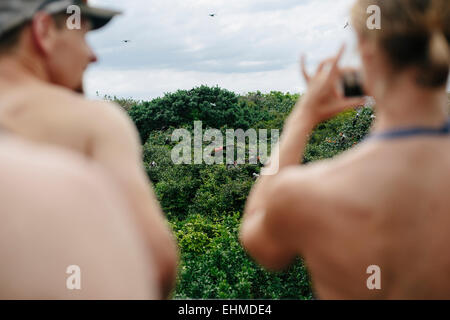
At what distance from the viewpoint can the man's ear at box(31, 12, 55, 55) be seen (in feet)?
4.58

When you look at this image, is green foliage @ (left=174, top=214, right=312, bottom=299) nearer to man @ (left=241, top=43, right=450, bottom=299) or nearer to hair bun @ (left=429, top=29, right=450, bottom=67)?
man @ (left=241, top=43, right=450, bottom=299)

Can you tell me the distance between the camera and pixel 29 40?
56.1 inches

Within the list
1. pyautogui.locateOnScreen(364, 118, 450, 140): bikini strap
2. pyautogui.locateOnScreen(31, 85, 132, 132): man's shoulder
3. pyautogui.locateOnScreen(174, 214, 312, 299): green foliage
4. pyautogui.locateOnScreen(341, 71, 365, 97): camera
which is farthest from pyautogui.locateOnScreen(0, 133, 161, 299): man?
pyautogui.locateOnScreen(174, 214, 312, 299): green foliage

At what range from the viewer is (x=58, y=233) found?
0.62 metres

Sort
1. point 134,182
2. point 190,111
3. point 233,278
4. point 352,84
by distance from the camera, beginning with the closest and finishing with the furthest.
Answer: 1. point 134,182
2. point 352,84
3. point 233,278
4. point 190,111

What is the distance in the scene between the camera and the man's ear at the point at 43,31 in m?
1.40

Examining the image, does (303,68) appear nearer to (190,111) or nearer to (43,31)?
(43,31)

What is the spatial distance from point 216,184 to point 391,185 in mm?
9462

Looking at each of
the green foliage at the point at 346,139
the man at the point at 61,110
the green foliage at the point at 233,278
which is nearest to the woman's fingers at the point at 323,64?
the man at the point at 61,110

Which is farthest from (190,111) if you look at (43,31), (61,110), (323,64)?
(61,110)
